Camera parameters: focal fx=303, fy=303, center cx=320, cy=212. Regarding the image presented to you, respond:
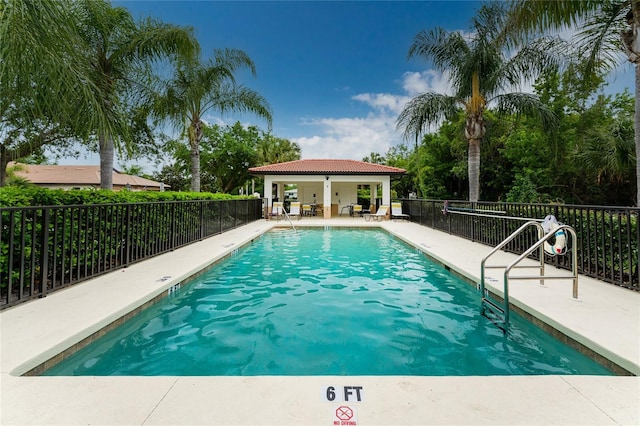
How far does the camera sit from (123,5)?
28.2 ft

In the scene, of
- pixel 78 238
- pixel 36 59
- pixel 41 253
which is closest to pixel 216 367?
pixel 41 253

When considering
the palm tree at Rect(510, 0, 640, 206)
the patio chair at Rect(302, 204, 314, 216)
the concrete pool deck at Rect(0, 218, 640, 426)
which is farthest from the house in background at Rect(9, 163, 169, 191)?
the palm tree at Rect(510, 0, 640, 206)

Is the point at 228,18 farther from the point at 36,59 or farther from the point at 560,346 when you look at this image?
the point at 560,346

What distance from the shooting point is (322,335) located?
3.56 m

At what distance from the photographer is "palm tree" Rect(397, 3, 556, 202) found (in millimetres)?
11281

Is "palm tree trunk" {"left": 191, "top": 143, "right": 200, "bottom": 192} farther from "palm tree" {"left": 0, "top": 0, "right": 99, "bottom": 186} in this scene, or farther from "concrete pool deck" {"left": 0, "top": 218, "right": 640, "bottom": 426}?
"concrete pool deck" {"left": 0, "top": 218, "right": 640, "bottom": 426}

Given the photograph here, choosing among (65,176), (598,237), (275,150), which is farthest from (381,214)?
(65,176)

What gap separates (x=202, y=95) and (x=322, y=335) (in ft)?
39.8

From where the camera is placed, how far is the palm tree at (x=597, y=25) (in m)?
5.35

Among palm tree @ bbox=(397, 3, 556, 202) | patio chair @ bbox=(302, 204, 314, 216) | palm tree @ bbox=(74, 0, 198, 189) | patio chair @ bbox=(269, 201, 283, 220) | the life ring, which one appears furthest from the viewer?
patio chair @ bbox=(302, 204, 314, 216)
